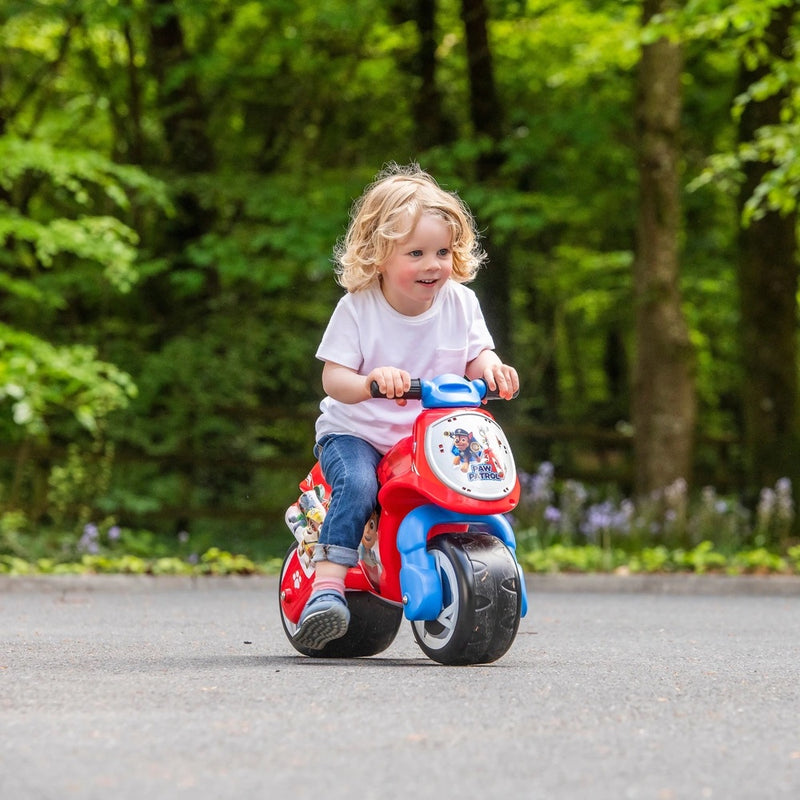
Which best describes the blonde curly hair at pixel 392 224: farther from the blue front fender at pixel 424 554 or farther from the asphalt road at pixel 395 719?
the asphalt road at pixel 395 719

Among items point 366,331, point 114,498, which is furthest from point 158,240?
point 366,331

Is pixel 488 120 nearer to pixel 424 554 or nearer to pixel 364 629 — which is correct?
pixel 364 629

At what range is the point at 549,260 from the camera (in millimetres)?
20703

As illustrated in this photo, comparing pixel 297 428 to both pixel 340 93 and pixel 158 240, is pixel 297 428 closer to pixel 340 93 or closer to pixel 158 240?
pixel 158 240

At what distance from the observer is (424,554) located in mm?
5043

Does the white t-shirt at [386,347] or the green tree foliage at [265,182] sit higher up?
the green tree foliage at [265,182]

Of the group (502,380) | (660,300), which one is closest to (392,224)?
(502,380)

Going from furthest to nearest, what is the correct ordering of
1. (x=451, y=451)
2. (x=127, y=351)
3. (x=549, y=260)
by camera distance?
(x=549, y=260), (x=127, y=351), (x=451, y=451)

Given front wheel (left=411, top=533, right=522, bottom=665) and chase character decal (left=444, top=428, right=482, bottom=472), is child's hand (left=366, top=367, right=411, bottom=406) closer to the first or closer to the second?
chase character decal (left=444, top=428, right=482, bottom=472)

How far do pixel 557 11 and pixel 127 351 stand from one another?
6.46 metres

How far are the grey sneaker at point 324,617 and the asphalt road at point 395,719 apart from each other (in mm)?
127

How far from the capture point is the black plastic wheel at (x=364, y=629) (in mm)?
5605

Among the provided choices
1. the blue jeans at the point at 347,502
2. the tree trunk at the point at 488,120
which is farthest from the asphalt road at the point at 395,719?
the tree trunk at the point at 488,120

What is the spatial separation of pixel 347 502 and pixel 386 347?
585 millimetres
